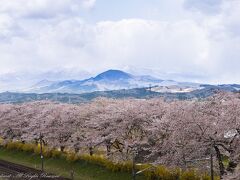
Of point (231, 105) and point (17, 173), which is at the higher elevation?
point (231, 105)

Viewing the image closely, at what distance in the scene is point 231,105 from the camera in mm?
32562

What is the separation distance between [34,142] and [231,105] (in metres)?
44.0

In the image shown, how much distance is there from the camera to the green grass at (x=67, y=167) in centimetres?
4548

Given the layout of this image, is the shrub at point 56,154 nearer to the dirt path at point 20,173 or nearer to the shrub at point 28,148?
the dirt path at point 20,173

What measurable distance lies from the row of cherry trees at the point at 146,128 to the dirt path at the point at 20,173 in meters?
5.82

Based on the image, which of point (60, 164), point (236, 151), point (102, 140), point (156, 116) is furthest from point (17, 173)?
point (236, 151)

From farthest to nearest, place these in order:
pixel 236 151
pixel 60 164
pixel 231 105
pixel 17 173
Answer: pixel 60 164, pixel 17 173, pixel 231 105, pixel 236 151

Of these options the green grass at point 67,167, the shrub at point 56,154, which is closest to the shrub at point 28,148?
the green grass at point 67,167

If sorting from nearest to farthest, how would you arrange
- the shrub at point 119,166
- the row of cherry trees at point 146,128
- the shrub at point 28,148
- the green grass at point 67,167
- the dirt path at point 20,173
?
the row of cherry trees at point 146,128 → the shrub at point 119,166 → the green grass at point 67,167 → the dirt path at point 20,173 → the shrub at point 28,148

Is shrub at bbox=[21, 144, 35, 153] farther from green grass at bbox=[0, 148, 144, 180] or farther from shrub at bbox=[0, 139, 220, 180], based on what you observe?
green grass at bbox=[0, 148, 144, 180]

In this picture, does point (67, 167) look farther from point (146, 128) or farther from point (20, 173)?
point (146, 128)

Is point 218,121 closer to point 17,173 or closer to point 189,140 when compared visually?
point 189,140

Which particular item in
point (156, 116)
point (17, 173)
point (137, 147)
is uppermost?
point (156, 116)

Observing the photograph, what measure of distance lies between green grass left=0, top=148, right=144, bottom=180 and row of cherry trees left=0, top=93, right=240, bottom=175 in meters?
2.01
